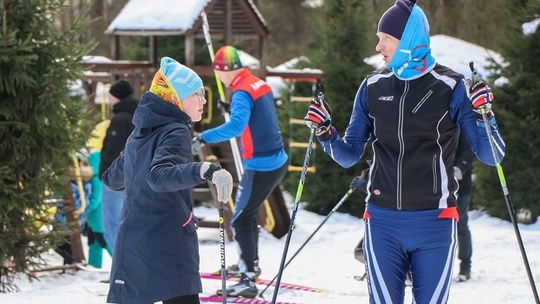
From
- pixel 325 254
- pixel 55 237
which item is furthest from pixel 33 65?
pixel 325 254

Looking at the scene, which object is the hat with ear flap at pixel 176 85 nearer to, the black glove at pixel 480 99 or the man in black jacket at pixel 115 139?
the black glove at pixel 480 99

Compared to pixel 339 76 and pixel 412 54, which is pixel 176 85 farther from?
pixel 339 76

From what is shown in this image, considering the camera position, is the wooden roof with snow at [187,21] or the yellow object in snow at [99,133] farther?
the wooden roof with snow at [187,21]

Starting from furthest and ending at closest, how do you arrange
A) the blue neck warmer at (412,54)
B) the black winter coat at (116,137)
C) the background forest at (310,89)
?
the black winter coat at (116,137) < the background forest at (310,89) < the blue neck warmer at (412,54)

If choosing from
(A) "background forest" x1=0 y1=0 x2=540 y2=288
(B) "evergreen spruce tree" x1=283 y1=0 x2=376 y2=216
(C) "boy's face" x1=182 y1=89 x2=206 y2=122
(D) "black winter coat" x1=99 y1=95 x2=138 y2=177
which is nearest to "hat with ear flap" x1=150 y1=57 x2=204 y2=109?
(C) "boy's face" x1=182 y1=89 x2=206 y2=122

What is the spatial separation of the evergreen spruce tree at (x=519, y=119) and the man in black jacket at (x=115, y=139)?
5.74 meters

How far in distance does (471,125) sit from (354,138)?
588 millimetres

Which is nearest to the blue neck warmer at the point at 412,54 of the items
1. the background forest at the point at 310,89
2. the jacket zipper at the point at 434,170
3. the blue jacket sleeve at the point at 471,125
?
the blue jacket sleeve at the point at 471,125

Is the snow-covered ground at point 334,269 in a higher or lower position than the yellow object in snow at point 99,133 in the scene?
lower

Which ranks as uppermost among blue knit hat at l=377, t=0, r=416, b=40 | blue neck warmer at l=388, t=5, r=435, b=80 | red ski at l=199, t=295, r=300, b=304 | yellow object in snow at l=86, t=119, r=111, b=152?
blue knit hat at l=377, t=0, r=416, b=40

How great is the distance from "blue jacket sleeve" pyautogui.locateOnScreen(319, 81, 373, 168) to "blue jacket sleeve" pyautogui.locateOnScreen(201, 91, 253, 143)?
3031mm

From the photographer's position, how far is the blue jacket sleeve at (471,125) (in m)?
4.21

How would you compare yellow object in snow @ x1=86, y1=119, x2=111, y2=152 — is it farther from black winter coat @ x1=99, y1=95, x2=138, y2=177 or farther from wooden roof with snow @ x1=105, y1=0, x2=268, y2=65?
wooden roof with snow @ x1=105, y1=0, x2=268, y2=65

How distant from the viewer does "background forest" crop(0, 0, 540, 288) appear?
7.94 metres
